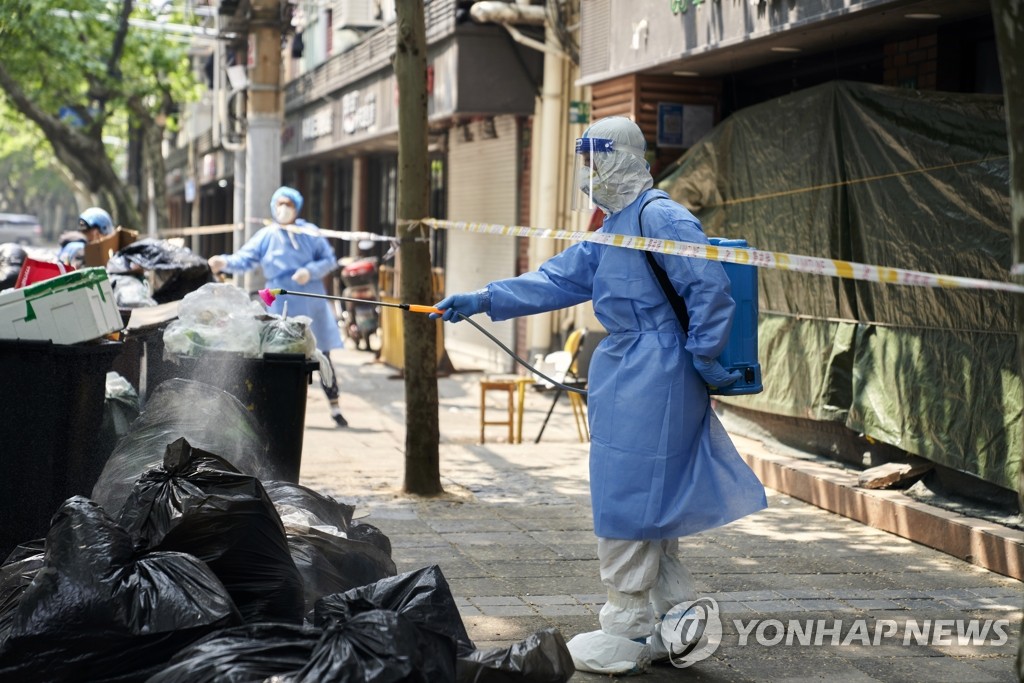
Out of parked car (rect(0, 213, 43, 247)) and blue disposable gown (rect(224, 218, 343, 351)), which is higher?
parked car (rect(0, 213, 43, 247))

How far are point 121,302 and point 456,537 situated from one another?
10.2ft

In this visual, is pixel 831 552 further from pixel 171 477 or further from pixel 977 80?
pixel 171 477

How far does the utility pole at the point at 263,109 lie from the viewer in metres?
15.5

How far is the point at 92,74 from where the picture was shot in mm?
25469

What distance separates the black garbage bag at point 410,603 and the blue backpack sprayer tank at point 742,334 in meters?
1.28

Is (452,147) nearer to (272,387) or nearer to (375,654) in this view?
(272,387)

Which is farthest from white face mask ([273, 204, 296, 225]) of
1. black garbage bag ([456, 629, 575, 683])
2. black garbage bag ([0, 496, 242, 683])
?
black garbage bag ([456, 629, 575, 683])

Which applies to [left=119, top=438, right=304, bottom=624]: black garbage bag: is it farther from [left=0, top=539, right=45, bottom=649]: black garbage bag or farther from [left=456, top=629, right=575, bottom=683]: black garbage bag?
[left=456, top=629, right=575, bottom=683]: black garbage bag

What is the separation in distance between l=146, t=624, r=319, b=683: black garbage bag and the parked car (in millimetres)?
56133

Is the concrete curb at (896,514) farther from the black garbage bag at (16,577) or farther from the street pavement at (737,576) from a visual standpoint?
the black garbage bag at (16,577)

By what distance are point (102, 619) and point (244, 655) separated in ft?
1.61

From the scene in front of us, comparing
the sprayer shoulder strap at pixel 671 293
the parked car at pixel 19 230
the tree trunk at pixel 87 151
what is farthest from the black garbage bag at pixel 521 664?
the parked car at pixel 19 230

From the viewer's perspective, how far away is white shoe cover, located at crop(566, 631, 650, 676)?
183 inches

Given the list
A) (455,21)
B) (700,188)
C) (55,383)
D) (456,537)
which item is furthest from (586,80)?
(55,383)
